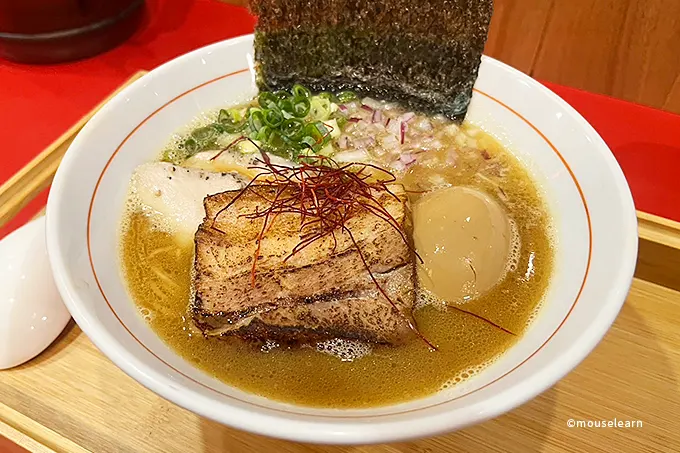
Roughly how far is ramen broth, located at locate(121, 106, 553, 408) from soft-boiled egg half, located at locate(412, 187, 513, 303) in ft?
0.07

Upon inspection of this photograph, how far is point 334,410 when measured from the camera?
3.36 ft

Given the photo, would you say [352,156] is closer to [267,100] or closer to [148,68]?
[267,100]

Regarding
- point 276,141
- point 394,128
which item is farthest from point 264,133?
point 394,128

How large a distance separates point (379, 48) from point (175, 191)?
0.72 m

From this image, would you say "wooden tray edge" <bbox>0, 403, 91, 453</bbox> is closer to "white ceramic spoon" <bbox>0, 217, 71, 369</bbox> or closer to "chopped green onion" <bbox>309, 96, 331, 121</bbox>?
"white ceramic spoon" <bbox>0, 217, 71, 369</bbox>

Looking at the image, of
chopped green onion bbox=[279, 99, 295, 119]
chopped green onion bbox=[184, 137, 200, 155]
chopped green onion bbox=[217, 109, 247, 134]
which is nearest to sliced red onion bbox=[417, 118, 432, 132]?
chopped green onion bbox=[279, 99, 295, 119]

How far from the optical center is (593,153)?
1268 millimetres

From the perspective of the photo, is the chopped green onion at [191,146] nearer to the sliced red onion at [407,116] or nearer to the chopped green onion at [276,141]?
the chopped green onion at [276,141]

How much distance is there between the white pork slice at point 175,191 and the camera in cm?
141

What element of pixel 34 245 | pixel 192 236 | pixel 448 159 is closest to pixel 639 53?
pixel 448 159

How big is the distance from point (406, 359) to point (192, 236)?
24.1 inches

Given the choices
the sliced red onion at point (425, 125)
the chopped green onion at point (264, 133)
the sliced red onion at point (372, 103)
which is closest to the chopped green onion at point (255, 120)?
the chopped green onion at point (264, 133)

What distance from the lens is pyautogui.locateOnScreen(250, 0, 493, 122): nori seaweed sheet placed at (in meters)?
1.50

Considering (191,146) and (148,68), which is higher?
(191,146)
